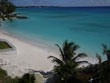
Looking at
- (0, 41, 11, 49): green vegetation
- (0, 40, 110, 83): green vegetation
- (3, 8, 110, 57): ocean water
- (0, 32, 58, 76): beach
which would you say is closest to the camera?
(0, 40, 110, 83): green vegetation

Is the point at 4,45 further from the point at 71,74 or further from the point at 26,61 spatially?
the point at 71,74

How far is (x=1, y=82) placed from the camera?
10.5 m

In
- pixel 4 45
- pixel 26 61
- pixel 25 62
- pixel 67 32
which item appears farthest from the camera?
pixel 67 32

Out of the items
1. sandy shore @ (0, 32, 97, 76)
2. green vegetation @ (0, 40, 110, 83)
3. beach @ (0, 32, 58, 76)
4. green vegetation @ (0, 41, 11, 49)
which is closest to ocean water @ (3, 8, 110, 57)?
sandy shore @ (0, 32, 97, 76)

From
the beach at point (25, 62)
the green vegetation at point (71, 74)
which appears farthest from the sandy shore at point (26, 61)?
the green vegetation at point (71, 74)

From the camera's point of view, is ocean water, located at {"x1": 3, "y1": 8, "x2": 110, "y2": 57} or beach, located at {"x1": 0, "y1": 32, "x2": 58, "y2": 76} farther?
ocean water, located at {"x1": 3, "y1": 8, "x2": 110, "y2": 57}

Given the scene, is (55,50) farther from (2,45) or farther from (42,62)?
(2,45)

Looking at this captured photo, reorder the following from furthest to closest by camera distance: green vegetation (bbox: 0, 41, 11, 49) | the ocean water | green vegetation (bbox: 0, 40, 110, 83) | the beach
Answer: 1. the ocean water
2. green vegetation (bbox: 0, 41, 11, 49)
3. the beach
4. green vegetation (bbox: 0, 40, 110, 83)

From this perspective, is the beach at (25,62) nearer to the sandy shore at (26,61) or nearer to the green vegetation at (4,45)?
the sandy shore at (26,61)

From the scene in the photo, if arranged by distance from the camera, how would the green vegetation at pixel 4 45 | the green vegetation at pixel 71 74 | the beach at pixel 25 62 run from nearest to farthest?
the green vegetation at pixel 71 74 → the beach at pixel 25 62 → the green vegetation at pixel 4 45

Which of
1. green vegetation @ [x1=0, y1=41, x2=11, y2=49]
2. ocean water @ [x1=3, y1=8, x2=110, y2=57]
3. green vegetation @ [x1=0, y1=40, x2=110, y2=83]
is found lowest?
green vegetation @ [x1=0, y1=40, x2=110, y2=83]

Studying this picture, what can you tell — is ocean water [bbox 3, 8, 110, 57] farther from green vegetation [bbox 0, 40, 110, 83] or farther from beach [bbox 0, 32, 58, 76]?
green vegetation [bbox 0, 40, 110, 83]

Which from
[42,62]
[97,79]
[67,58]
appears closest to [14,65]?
[42,62]

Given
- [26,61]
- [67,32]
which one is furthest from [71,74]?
[67,32]
